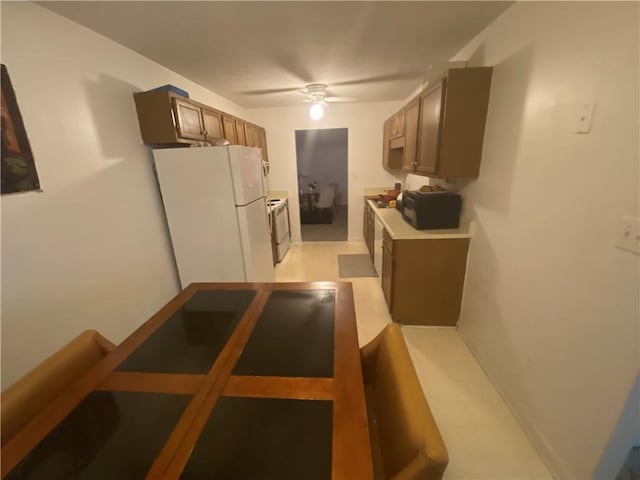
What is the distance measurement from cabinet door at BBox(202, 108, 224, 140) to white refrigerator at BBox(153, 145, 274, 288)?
502 millimetres

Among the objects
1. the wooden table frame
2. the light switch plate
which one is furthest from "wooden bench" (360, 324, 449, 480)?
the light switch plate

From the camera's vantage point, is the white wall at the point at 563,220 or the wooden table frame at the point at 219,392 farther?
the white wall at the point at 563,220

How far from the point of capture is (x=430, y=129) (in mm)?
2059

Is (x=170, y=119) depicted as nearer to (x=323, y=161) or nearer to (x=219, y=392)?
(x=219, y=392)

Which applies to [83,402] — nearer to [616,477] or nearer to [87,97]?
[87,97]

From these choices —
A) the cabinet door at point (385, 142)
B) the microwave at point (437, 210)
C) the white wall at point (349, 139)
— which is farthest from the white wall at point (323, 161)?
the microwave at point (437, 210)

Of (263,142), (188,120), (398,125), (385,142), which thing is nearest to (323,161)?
(263,142)

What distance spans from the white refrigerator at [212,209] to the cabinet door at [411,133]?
61.0 inches

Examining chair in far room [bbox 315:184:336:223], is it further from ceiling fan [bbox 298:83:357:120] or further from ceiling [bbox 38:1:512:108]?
ceiling [bbox 38:1:512:108]

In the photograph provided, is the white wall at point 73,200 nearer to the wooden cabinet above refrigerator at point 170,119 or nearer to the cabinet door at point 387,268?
the wooden cabinet above refrigerator at point 170,119

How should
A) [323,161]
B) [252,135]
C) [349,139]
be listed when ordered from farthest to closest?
1. [323,161]
2. [349,139]
3. [252,135]

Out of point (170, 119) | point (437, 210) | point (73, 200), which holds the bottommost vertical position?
point (437, 210)

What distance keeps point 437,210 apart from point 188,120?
7.47ft

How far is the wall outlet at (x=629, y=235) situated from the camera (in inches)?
35.1
